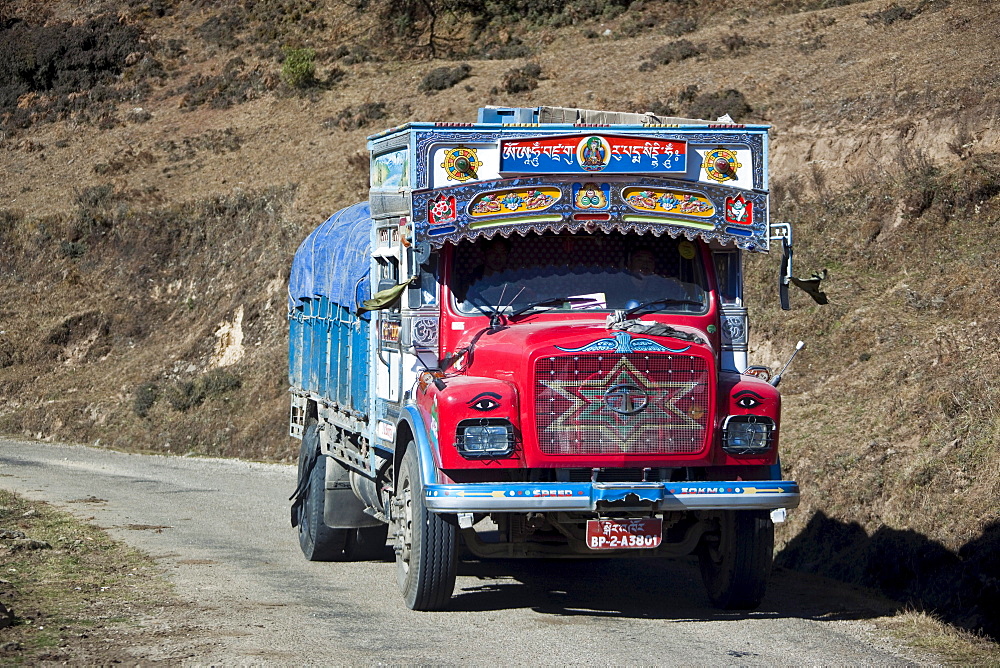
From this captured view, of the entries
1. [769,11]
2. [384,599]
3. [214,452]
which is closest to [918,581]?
[384,599]

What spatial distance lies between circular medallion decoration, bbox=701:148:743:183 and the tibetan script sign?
0.23 m

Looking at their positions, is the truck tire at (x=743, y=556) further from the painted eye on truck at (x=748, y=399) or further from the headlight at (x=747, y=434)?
the painted eye on truck at (x=748, y=399)

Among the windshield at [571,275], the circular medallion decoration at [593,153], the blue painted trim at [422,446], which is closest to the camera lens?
the blue painted trim at [422,446]

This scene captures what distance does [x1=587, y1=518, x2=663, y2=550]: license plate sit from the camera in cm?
842

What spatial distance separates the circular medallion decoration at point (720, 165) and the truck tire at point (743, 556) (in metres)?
2.54

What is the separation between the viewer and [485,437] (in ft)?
27.3

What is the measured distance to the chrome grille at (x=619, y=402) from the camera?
8.27 m

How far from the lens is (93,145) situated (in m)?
50.2

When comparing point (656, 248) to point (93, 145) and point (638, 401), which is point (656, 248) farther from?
point (93, 145)

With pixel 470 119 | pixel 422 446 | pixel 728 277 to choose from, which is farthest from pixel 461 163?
pixel 470 119

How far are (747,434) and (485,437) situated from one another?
6.13ft

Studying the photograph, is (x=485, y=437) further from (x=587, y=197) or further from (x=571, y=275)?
(x=587, y=197)

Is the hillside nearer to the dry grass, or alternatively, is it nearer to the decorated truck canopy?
the dry grass

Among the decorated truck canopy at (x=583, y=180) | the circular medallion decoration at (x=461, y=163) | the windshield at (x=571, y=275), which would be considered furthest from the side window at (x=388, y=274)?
the circular medallion decoration at (x=461, y=163)
